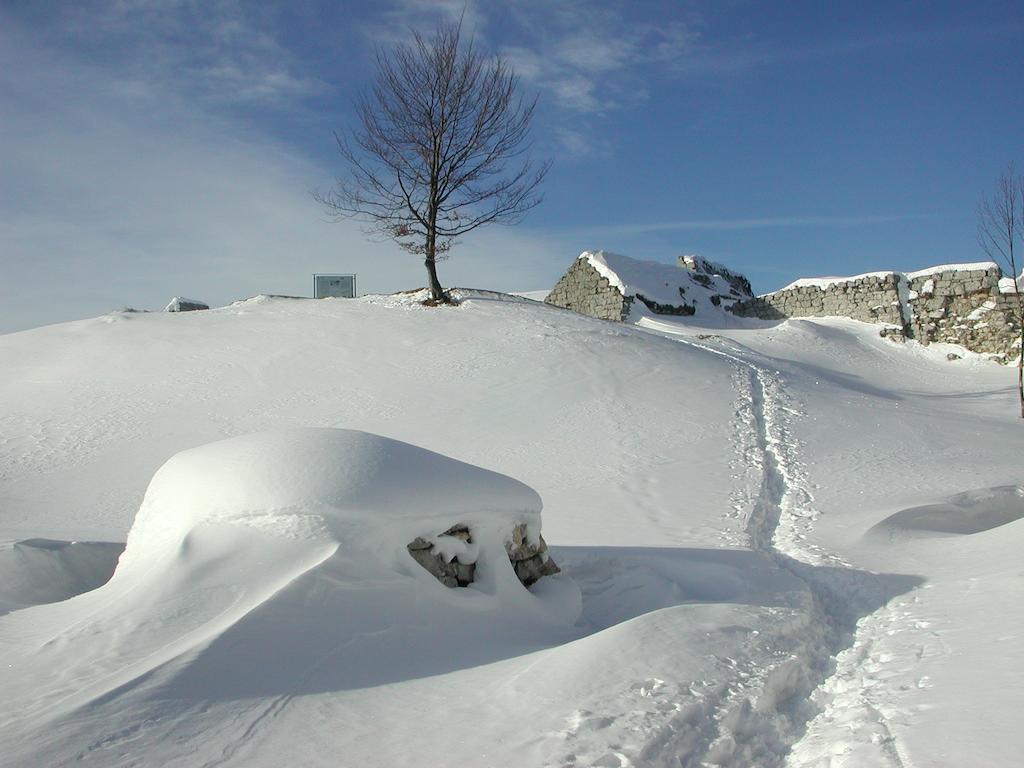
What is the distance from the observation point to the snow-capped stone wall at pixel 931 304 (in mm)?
17827

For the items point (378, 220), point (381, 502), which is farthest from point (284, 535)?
point (378, 220)

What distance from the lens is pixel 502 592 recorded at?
4.84 m

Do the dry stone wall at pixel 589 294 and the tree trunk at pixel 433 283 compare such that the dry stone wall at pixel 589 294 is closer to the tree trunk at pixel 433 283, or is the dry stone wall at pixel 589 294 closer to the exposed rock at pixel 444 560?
the tree trunk at pixel 433 283

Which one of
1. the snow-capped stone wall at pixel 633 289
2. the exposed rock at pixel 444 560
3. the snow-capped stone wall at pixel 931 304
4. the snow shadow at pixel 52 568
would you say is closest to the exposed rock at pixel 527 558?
the exposed rock at pixel 444 560

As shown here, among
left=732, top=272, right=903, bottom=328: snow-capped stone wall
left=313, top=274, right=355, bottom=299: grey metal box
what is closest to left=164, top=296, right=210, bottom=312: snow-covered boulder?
left=313, top=274, right=355, bottom=299: grey metal box

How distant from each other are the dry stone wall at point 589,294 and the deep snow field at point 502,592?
9688mm

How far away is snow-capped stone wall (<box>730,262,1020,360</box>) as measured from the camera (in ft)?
58.5

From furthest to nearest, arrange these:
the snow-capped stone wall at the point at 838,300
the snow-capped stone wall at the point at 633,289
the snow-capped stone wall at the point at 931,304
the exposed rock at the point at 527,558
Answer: the snow-capped stone wall at the point at 633,289
the snow-capped stone wall at the point at 838,300
the snow-capped stone wall at the point at 931,304
the exposed rock at the point at 527,558

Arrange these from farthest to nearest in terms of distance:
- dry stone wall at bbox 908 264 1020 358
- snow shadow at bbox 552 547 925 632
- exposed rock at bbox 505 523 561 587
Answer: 1. dry stone wall at bbox 908 264 1020 358
2. snow shadow at bbox 552 547 925 632
3. exposed rock at bbox 505 523 561 587

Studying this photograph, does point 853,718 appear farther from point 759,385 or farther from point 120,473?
point 759,385

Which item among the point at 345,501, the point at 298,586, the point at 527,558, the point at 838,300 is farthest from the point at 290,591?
the point at 838,300

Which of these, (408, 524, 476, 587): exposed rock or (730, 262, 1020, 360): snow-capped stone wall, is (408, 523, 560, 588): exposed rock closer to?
(408, 524, 476, 587): exposed rock

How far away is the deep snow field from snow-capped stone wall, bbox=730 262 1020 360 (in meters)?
8.21

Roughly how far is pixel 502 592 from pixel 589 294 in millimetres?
17645
